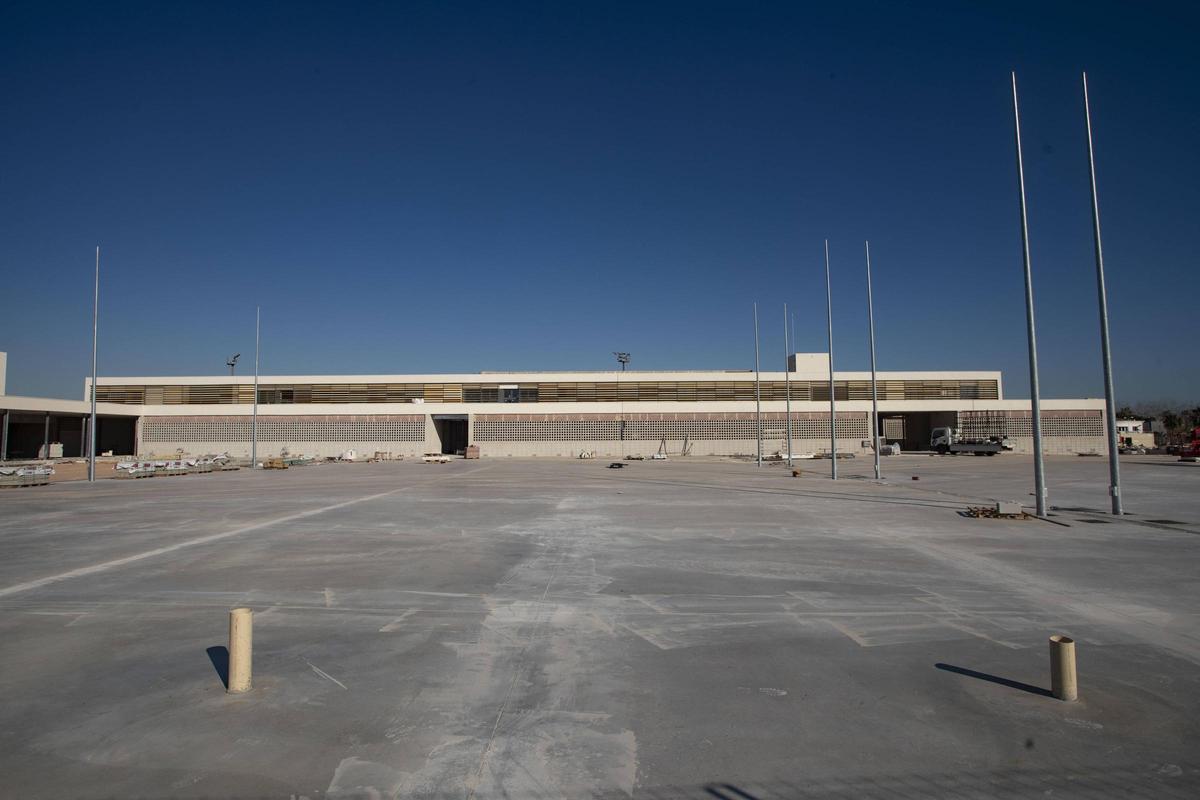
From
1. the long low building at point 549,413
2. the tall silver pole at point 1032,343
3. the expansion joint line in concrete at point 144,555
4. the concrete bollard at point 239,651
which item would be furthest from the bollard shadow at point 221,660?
the long low building at point 549,413

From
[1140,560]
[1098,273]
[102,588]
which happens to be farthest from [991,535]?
[102,588]

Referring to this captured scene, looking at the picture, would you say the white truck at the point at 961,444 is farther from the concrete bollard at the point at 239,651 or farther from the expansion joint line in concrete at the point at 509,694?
the concrete bollard at the point at 239,651

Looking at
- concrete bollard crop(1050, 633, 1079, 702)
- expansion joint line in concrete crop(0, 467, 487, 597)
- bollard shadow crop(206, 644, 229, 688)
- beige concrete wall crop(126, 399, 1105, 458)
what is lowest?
expansion joint line in concrete crop(0, 467, 487, 597)

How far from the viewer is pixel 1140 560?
499 inches

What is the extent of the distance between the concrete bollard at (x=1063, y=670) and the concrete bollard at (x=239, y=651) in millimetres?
7205

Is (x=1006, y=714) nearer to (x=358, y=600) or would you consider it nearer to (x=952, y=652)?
(x=952, y=652)

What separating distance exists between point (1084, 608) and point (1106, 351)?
14049mm

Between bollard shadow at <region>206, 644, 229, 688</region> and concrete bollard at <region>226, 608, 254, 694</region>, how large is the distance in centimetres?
29

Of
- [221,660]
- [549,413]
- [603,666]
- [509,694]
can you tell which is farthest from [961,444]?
[221,660]

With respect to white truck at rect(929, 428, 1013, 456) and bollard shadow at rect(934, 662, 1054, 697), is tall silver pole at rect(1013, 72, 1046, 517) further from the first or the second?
white truck at rect(929, 428, 1013, 456)

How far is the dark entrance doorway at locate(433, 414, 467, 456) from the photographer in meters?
77.5

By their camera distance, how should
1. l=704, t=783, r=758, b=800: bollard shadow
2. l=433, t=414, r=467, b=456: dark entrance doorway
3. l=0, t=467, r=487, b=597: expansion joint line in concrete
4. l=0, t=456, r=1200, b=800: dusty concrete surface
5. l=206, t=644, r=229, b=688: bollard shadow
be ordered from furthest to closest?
l=433, t=414, r=467, b=456: dark entrance doorway, l=0, t=467, r=487, b=597: expansion joint line in concrete, l=206, t=644, r=229, b=688: bollard shadow, l=0, t=456, r=1200, b=800: dusty concrete surface, l=704, t=783, r=758, b=800: bollard shadow

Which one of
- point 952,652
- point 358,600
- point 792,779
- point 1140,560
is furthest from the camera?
point 1140,560

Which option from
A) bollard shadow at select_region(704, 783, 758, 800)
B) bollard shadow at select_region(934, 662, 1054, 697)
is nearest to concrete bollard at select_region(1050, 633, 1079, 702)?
bollard shadow at select_region(934, 662, 1054, 697)
